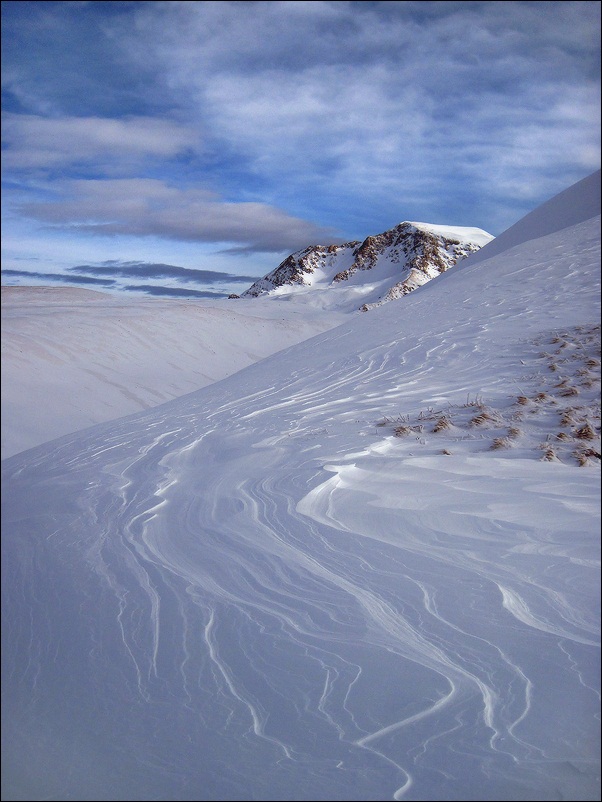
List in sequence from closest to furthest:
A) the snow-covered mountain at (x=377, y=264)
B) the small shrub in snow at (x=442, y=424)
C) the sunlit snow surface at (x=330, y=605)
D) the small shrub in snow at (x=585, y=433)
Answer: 1. the sunlit snow surface at (x=330, y=605)
2. the small shrub in snow at (x=585, y=433)
3. the small shrub in snow at (x=442, y=424)
4. the snow-covered mountain at (x=377, y=264)

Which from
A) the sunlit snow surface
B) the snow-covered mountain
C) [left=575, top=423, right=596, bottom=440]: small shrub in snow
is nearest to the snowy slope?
the sunlit snow surface

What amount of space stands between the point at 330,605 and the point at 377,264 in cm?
4486

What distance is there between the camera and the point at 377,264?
44.8m

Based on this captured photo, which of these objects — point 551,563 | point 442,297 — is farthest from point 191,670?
point 442,297

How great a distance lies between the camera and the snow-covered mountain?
33562 mm

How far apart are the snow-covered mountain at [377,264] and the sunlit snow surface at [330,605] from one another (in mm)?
28091

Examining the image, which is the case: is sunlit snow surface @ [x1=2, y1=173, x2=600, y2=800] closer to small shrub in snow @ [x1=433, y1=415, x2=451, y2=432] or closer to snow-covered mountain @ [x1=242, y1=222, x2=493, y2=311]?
small shrub in snow @ [x1=433, y1=415, x2=451, y2=432]

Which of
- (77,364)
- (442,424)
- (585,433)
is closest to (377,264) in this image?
(442,424)

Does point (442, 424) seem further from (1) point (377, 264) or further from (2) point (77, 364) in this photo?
(1) point (377, 264)

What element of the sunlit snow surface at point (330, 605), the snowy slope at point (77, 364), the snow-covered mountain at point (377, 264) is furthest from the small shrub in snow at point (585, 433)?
the snow-covered mountain at point (377, 264)

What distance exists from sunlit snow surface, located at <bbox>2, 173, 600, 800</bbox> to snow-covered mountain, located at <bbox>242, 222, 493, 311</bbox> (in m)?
28.1

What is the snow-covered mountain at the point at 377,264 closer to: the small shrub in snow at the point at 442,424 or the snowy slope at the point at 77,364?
the small shrub in snow at the point at 442,424

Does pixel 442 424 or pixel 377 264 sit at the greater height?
pixel 377 264

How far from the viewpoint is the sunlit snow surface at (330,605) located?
1027mm
